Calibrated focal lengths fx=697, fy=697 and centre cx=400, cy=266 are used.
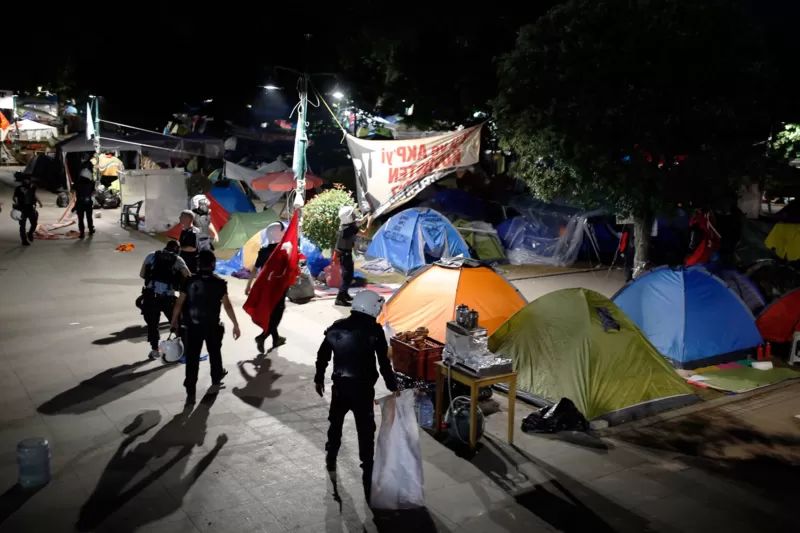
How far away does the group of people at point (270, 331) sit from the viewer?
18.1 feet

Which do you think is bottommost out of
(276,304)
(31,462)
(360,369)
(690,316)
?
(31,462)

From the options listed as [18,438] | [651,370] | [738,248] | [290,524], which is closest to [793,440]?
[651,370]

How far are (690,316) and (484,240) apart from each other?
26.8 ft

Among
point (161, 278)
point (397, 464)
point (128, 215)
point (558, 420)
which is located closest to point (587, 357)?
point (558, 420)

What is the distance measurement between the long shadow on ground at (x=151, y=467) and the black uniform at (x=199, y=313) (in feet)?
1.84

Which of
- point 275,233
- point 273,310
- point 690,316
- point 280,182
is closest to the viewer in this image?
point 273,310

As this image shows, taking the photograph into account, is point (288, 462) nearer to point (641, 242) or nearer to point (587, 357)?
point (587, 357)

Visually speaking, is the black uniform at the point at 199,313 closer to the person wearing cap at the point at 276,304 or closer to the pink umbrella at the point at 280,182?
the person wearing cap at the point at 276,304

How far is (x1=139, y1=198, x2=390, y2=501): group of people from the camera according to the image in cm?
553

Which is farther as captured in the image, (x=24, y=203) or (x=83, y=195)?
(x=83, y=195)

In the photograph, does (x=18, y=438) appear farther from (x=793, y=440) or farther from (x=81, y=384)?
(x=793, y=440)

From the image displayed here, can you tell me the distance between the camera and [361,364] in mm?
5512

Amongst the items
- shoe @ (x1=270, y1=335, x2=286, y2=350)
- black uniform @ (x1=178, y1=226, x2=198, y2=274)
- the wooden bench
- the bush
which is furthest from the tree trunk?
the wooden bench

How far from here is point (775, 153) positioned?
411 inches
